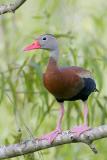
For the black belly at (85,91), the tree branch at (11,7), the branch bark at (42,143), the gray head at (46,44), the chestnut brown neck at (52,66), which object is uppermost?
the tree branch at (11,7)

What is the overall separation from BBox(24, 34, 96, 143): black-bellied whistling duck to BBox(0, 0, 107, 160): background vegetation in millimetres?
244

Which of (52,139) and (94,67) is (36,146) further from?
(94,67)

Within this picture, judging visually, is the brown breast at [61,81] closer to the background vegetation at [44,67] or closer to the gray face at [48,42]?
the gray face at [48,42]

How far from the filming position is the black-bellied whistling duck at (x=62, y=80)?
13.3 feet

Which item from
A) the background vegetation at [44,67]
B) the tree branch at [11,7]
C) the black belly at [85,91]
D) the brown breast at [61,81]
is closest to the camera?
the tree branch at [11,7]

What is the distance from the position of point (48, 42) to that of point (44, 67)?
65 cm

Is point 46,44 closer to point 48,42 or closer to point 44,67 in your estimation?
point 48,42

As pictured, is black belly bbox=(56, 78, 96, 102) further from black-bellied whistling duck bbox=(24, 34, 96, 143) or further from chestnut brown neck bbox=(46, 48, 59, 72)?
chestnut brown neck bbox=(46, 48, 59, 72)

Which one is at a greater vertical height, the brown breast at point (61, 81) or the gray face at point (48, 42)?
the gray face at point (48, 42)

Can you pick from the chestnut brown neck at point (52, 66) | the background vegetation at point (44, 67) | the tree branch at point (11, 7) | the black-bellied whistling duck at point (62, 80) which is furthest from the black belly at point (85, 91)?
the tree branch at point (11, 7)

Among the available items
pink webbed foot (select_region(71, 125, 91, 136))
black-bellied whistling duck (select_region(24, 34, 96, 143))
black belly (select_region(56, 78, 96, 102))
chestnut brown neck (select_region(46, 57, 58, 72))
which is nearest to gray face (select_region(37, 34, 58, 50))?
black-bellied whistling duck (select_region(24, 34, 96, 143))

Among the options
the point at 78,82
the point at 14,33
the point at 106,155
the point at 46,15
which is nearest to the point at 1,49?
the point at 14,33

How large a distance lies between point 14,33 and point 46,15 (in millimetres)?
1116

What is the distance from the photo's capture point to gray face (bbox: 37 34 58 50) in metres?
4.23
